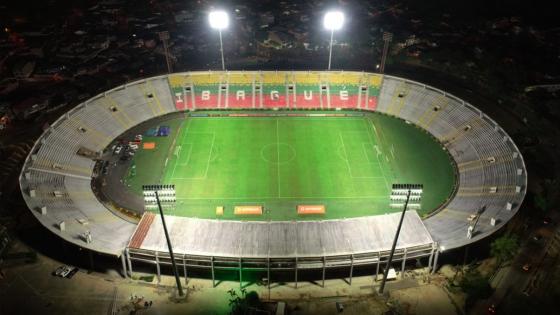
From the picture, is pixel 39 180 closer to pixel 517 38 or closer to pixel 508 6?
pixel 517 38

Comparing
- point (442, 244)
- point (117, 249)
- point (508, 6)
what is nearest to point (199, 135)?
point (117, 249)

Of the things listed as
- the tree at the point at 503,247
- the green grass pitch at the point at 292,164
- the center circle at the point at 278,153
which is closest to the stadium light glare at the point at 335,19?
the green grass pitch at the point at 292,164

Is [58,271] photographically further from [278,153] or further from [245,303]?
[278,153]

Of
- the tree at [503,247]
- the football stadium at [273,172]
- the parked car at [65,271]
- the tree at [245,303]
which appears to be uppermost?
the football stadium at [273,172]

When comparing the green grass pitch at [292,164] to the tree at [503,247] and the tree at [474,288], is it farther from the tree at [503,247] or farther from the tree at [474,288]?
the tree at [474,288]

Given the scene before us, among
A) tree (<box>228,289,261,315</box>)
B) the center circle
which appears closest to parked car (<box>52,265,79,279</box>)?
tree (<box>228,289,261,315</box>)

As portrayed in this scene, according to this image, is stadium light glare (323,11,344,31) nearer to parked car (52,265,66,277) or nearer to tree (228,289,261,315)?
tree (228,289,261,315)
